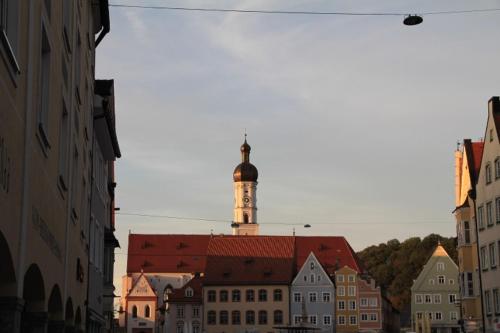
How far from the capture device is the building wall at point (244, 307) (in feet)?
330

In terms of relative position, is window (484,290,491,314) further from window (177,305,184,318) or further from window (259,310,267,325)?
window (177,305,184,318)

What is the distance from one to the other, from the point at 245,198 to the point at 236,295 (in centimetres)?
4413

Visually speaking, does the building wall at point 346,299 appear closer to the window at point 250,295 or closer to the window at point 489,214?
the window at point 250,295

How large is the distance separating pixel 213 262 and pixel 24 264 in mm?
93958

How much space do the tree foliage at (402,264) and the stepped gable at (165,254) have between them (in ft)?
82.7

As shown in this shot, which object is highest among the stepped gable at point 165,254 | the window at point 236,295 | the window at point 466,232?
the stepped gable at point 165,254

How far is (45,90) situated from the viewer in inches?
525

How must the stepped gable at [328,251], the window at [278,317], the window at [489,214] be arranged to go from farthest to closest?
1. the stepped gable at [328,251]
2. the window at [278,317]
3. the window at [489,214]

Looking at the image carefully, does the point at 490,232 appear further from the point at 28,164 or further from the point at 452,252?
the point at 452,252

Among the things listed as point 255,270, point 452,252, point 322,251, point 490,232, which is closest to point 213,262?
point 255,270

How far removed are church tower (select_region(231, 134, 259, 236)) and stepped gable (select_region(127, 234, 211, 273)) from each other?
1366 centimetres

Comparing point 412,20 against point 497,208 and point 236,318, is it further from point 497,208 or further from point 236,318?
point 236,318

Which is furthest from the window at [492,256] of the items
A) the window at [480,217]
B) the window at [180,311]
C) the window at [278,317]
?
the window at [180,311]

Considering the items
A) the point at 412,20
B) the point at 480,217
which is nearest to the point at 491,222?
the point at 480,217
